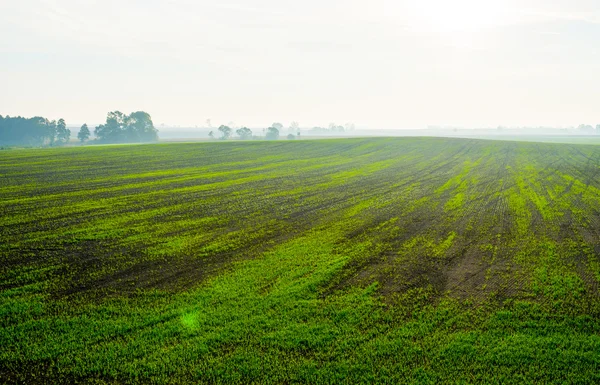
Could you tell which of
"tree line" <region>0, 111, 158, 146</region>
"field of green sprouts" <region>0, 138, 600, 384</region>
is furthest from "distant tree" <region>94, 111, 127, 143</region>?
"field of green sprouts" <region>0, 138, 600, 384</region>

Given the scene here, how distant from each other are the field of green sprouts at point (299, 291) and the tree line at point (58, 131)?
11280cm

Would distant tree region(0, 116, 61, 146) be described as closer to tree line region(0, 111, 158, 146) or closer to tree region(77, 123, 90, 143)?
tree line region(0, 111, 158, 146)

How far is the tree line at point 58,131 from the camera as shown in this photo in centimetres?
11238

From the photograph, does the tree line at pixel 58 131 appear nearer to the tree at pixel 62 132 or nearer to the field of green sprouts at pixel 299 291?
the tree at pixel 62 132

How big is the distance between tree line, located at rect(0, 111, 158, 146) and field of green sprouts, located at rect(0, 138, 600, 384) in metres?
113

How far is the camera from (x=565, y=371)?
18.0 ft

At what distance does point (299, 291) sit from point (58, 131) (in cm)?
13959

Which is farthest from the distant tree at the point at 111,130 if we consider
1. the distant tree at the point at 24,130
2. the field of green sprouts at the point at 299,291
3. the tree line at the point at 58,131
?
the field of green sprouts at the point at 299,291

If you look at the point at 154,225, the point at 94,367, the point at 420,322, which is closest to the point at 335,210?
the point at 154,225

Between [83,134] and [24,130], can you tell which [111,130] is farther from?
[24,130]

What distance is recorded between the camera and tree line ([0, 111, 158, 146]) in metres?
112

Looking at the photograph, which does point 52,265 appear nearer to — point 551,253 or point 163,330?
point 163,330

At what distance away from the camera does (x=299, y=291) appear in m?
8.09

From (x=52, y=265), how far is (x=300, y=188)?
550 inches
